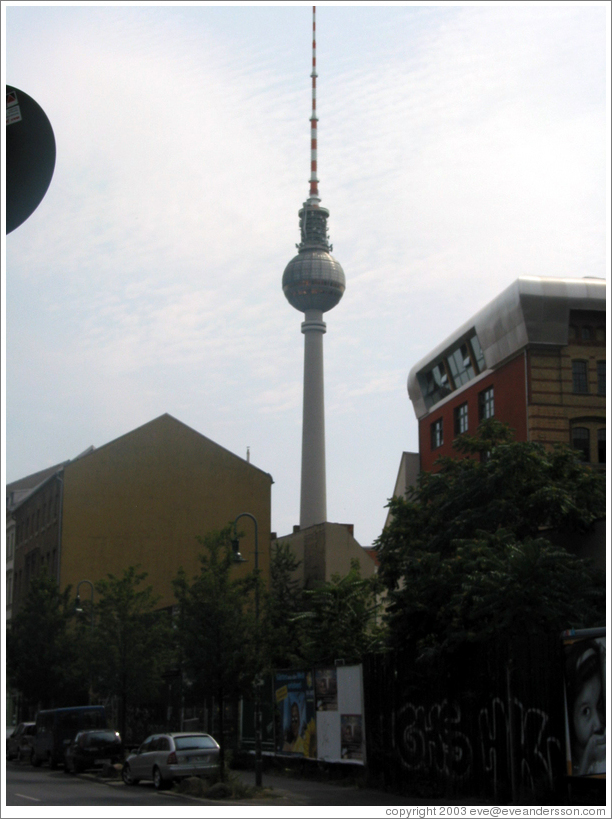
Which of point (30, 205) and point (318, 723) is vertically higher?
point (30, 205)

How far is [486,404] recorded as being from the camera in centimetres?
4922

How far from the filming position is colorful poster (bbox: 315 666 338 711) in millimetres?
25109

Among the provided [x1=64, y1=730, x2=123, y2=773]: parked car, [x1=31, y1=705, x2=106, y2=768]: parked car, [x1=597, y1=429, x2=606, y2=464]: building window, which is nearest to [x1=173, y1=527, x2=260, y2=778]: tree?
[x1=64, y1=730, x2=123, y2=773]: parked car

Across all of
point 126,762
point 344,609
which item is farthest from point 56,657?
point 126,762

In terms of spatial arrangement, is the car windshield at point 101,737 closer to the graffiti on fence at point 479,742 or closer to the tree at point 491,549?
the tree at point 491,549

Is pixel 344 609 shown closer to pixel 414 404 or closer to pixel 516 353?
pixel 516 353

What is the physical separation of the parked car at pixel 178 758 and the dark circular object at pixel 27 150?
23.8 meters

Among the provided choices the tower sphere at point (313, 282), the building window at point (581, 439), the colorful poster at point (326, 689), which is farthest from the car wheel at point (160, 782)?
the tower sphere at point (313, 282)

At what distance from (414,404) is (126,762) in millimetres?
35171

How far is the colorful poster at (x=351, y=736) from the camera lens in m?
23.4

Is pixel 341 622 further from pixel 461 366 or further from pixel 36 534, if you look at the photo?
pixel 36 534

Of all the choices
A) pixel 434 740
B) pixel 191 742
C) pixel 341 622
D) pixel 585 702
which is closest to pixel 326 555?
pixel 341 622

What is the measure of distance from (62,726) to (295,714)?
12.7m

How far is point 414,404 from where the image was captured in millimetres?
59750
